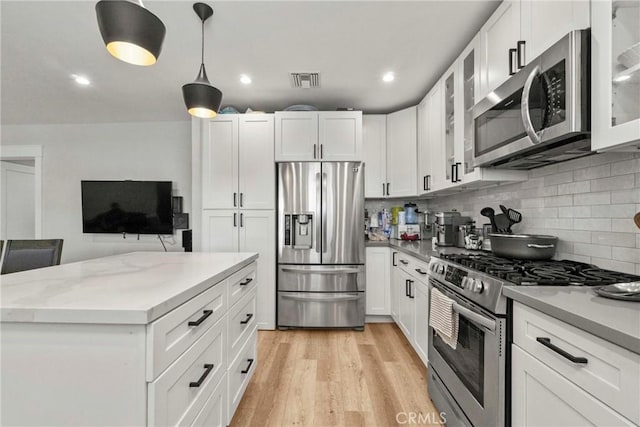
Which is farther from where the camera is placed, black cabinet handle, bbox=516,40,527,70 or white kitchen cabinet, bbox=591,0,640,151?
black cabinet handle, bbox=516,40,527,70

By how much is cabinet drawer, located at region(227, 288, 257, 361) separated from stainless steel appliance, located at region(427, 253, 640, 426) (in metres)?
1.20

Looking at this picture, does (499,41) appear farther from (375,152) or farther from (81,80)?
(81,80)

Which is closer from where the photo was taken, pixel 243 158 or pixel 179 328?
pixel 179 328

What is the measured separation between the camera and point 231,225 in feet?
10.2

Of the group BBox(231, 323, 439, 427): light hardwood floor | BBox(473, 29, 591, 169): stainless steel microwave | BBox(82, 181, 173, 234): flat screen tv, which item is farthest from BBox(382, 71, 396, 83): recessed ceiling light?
BBox(82, 181, 173, 234): flat screen tv

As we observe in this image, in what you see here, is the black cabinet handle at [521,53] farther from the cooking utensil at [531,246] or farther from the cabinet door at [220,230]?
the cabinet door at [220,230]

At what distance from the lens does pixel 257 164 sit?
10.2 ft

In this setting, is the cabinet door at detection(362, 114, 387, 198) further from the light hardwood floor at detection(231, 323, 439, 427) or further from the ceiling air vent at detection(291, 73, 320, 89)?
the light hardwood floor at detection(231, 323, 439, 427)

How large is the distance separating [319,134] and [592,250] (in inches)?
95.9

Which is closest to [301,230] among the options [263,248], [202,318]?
[263,248]

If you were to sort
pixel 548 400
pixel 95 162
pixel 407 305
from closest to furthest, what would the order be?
1. pixel 548 400
2. pixel 407 305
3. pixel 95 162

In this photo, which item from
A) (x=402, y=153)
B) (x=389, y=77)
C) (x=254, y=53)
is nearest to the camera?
(x=254, y=53)

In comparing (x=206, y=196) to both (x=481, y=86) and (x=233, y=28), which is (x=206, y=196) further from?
(x=481, y=86)

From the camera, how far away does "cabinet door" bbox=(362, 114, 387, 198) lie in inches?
138
